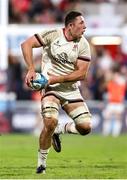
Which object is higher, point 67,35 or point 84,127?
point 67,35

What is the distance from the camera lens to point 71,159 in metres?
16.0

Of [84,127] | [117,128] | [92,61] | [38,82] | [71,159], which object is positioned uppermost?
[38,82]

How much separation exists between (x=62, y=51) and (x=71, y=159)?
3508mm

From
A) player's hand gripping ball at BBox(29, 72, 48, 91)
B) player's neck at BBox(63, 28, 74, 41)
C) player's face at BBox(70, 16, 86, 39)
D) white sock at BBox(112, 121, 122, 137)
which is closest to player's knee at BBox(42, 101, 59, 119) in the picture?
player's hand gripping ball at BBox(29, 72, 48, 91)

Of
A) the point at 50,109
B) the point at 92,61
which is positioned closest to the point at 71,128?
the point at 50,109

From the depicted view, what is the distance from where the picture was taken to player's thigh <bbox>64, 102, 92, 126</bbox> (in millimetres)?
13188

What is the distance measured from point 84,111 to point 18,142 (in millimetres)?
8735

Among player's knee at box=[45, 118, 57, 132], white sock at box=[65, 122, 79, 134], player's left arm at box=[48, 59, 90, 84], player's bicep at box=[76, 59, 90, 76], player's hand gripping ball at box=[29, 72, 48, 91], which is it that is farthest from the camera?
white sock at box=[65, 122, 79, 134]

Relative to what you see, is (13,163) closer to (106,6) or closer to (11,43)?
(11,43)

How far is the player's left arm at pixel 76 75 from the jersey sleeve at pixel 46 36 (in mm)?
507

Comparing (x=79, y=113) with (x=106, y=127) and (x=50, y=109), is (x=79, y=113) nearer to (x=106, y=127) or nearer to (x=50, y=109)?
(x=50, y=109)

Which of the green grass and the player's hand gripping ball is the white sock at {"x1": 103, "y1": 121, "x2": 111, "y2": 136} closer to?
the green grass

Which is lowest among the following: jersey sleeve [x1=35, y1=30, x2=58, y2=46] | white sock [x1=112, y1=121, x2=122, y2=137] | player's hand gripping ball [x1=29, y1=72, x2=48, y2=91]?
white sock [x1=112, y1=121, x2=122, y2=137]

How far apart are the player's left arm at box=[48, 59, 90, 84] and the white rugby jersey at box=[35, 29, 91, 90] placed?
78 mm
